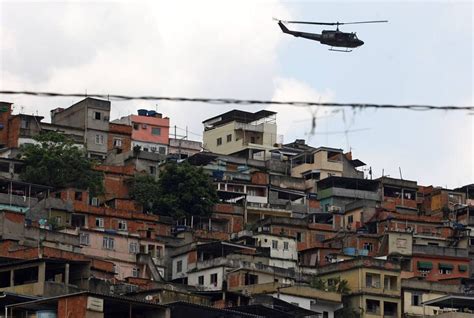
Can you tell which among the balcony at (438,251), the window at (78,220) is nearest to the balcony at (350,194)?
the balcony at (438,251)

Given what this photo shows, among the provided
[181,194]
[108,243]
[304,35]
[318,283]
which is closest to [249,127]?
[181,194]

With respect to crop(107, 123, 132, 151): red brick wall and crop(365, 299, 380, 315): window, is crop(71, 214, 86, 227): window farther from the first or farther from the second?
crop(107, 123, 132, 151): red brick wall

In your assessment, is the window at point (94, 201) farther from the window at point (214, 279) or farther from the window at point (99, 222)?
the window at point (214, 279)

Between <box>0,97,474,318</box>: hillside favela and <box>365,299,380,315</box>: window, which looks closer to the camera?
<box>0,97,474,318</box>: hillside favela

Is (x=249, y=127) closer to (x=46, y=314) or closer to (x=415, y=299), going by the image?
(x=415, y=299)

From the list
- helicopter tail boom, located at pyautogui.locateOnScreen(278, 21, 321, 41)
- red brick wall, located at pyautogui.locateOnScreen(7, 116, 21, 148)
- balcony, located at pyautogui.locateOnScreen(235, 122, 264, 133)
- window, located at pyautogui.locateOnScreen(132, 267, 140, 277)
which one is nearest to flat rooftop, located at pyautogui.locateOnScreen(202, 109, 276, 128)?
balcony, located at pyautogui.locateOnScreen(235, 122, 264, 133)

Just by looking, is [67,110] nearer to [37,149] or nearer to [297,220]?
[37,149]
